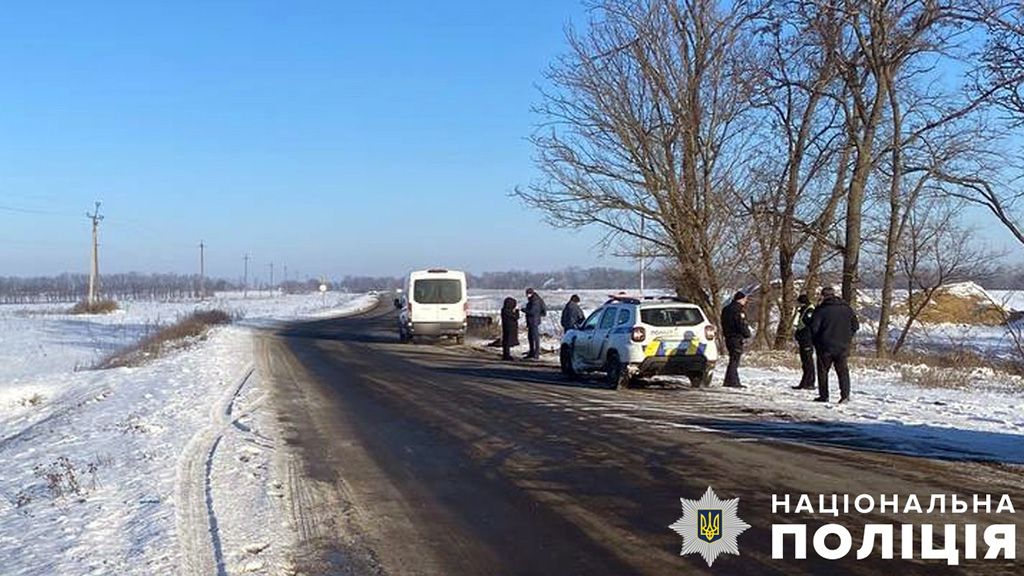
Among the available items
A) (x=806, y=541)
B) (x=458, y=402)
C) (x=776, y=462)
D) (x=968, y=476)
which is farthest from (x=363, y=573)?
(x=458, y=402)

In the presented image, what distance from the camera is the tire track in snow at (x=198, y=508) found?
241 inches

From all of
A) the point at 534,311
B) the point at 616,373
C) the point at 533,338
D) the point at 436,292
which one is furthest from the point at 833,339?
the point at 436,292

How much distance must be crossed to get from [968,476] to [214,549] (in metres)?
6.33

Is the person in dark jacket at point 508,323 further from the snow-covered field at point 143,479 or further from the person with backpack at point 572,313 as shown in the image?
the snow-covered field at point 143,479

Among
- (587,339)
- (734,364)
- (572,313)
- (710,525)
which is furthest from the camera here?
(572,313)

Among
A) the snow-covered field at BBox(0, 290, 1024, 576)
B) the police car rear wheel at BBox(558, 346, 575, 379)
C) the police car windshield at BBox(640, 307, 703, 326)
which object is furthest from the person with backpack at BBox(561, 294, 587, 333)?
the police car windshield at BBox(640, 307, 703, 326)

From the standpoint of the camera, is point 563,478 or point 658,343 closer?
point 563,478

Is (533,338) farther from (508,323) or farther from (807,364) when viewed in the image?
(807,364)

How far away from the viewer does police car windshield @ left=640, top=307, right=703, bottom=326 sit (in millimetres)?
16352

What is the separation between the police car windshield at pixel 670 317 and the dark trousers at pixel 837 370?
108 inches

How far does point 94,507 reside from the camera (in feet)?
26.0

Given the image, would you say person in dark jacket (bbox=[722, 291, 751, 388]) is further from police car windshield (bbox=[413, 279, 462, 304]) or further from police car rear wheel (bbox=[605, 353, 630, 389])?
police car windshield (bbox=[413, 279, 462, 304])

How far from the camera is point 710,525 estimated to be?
6773mm

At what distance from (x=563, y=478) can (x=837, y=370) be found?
7.05m
